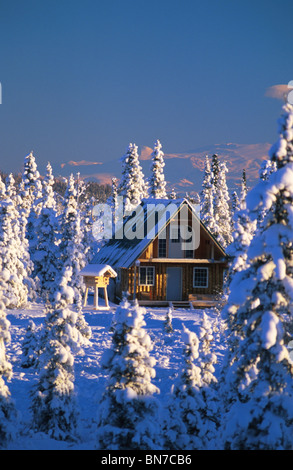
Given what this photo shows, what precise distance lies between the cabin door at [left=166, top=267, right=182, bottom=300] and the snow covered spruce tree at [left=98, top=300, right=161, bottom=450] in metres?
24.9

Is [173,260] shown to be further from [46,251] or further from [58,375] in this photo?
[58,375]

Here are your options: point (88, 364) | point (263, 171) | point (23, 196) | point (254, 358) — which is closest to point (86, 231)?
point (23, 196)

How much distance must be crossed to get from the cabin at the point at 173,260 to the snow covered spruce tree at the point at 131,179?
714 inches

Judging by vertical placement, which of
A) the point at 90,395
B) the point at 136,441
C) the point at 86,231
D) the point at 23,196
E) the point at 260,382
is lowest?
the point at 90,395

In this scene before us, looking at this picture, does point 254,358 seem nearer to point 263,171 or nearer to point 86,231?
point 263,171

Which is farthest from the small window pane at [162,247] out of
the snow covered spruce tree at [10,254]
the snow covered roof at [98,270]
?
the snow covered spruce tree at [10,254]

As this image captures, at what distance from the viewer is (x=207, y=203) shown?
197 ft

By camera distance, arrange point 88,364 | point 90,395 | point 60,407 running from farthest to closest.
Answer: point 88,364 → point 90,395 → point 60,407

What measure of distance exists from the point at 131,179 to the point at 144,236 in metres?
20.6

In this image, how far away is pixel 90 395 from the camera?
1686 centimetres

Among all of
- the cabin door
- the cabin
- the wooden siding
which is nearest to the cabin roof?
the cabin

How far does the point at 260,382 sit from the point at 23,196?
160 feet

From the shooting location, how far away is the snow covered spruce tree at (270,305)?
9.44 metres

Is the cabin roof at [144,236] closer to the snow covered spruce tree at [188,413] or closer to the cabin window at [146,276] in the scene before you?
the cabin window at [146,276]
